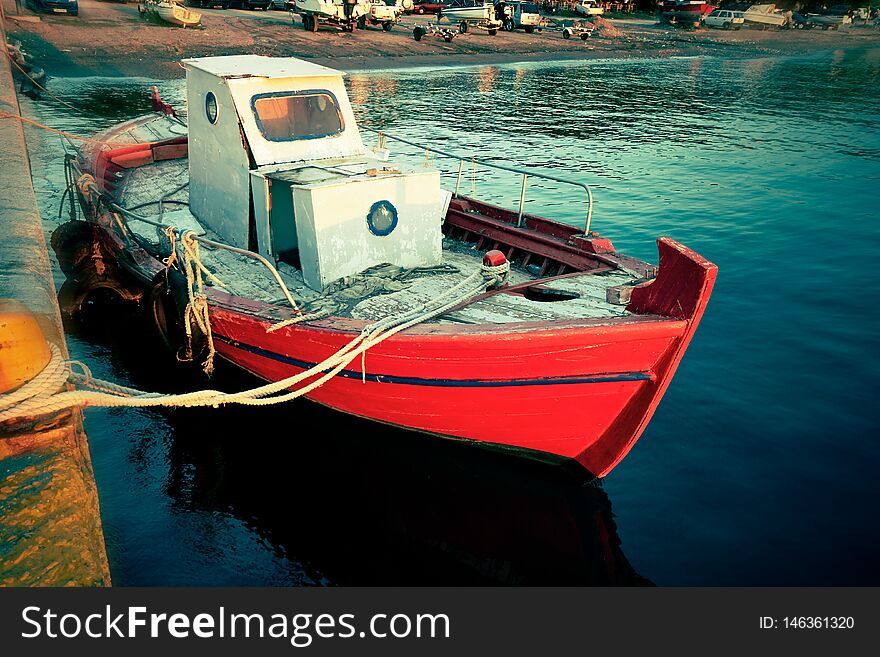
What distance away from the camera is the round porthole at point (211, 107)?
1076cm

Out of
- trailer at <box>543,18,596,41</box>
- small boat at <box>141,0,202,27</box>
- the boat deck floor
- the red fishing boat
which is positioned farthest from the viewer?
trailer at <box>543,18,596,41</box>

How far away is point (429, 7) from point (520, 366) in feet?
222

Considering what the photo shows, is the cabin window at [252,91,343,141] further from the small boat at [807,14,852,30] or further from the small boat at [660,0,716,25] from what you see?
the small boat at [807,14,852,30]

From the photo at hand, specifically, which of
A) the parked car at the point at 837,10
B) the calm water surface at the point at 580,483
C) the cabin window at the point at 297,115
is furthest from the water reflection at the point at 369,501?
the parked car at the point at 837,10

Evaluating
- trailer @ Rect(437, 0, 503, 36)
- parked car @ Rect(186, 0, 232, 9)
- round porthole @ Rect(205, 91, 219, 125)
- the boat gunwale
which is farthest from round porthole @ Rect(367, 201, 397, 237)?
trailer @ Rect(437, 0, 503, 36)

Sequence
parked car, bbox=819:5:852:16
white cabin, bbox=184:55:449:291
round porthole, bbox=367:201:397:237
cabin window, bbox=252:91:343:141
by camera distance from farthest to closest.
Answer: parked car, bbox=819:5:852:16, cabin window, bbox=252:91:343:141, round porthole, bbox=367:201:397:237, white cabin, bbox=184:55:449:291

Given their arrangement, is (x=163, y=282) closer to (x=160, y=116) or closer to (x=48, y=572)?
(x=48, y=572)

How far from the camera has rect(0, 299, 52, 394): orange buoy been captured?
6.04 meters

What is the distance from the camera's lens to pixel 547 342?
278 inches

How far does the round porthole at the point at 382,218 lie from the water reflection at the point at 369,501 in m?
2.70

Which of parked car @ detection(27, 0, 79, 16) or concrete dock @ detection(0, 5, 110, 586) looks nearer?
concrete dock @ detection(0, 5, 110, 586)

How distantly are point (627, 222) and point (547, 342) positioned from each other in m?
13.3

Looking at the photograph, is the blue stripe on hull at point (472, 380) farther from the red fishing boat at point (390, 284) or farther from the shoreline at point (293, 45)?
the shoreline at point (293, 45)

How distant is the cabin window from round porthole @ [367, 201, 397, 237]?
2.02 m
